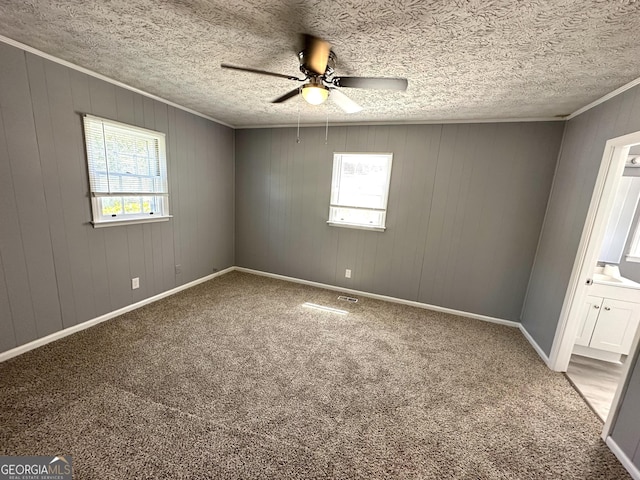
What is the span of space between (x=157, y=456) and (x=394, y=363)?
1839 millimetres

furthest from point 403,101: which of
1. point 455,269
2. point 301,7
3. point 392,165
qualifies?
point 455,269

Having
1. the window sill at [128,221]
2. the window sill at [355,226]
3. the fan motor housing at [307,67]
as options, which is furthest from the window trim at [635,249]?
the window sill at [128,221]

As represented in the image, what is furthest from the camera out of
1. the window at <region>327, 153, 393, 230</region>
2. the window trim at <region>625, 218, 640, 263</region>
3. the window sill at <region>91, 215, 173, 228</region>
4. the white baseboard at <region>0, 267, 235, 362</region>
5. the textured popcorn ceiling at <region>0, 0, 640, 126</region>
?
the window at <region>327, 153, 393, 230</region>

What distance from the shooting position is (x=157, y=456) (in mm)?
1408

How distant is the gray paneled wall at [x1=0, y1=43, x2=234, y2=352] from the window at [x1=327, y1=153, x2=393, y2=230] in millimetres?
2167

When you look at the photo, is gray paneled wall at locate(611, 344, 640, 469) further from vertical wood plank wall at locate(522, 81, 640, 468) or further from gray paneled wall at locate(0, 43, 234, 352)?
gray paneled wall at locate(0, 43, 234, 352)

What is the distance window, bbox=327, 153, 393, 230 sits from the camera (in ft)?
11.8

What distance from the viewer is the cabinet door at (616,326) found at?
96.4 inches

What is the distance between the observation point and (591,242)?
212 cm

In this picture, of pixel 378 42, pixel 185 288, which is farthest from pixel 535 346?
pixel 185 288

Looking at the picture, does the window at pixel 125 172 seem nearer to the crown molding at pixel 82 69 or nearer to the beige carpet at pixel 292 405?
the crown molding at pixel 82 69

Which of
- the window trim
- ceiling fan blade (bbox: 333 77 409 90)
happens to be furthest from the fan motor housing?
the window trim

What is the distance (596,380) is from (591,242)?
1.28m

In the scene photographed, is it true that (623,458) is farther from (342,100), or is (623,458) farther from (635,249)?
(342,100)
